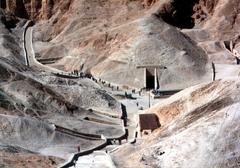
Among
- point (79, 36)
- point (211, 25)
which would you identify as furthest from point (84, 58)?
point (211, 25)

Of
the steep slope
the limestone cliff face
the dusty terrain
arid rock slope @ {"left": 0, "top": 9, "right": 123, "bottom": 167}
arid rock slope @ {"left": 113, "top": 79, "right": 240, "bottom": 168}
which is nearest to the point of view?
arid rock slope @ {"left": 113, "top": 79, "right": 240, "bottom": 168}

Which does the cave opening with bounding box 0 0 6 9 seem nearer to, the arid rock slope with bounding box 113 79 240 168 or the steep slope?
the steep slope

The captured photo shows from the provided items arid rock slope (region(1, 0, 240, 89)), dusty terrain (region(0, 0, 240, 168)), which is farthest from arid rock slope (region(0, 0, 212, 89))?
dusty terrain (region(0, 0, 240, 168))

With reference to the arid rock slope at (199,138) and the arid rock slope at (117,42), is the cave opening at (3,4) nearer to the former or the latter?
the arid rock slope at (117,42)

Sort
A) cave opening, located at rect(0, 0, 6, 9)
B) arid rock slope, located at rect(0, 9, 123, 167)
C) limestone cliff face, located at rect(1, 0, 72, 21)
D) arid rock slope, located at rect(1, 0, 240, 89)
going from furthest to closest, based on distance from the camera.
Answer: cave opening, located at rect(0, 0, 6, 9)
limestone cliff face, located at rect(1, 0, 72, 21)
arid rock slope, located at rect(1, 0, 240, 89)
arid rock slope, located at rect(0, 9, 123, 167)

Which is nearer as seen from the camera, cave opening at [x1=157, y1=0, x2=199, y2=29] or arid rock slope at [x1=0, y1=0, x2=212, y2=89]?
arid rock slope at [x1=0, y1=0, x2=212, y2=89]

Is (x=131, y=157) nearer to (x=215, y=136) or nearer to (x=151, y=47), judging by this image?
(x=215, y=136)

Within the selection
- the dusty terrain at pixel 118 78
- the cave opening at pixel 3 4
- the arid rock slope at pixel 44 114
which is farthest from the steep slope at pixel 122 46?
the cave opening at pixel 3 4
